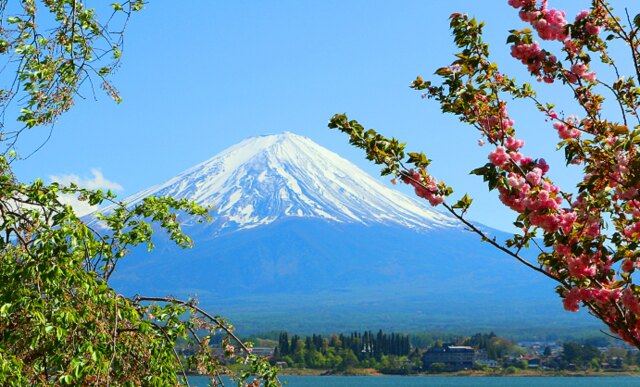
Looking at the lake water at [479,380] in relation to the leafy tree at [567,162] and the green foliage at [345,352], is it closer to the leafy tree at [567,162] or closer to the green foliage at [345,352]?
the green foliage at [345,352]

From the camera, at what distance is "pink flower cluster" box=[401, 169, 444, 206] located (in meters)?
3.86

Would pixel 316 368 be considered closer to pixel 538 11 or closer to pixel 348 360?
pixel 348 360

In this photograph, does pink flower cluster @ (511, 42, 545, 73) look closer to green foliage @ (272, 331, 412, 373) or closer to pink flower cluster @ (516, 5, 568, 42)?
pink flower cluster @ (516, 5, 568, 42)

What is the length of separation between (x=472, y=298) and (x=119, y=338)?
192209 millimetres

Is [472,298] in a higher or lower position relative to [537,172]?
higher

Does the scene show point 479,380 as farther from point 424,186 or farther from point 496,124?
point 424,186

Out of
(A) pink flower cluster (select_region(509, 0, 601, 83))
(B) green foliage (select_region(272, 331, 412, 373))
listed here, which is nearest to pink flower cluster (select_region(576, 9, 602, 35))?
(A) pink flower cluster (select_region(509, 0, 601, 83))

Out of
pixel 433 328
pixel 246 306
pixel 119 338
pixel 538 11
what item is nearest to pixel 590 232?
pixel 538 11

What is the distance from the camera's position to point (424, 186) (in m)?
3.86

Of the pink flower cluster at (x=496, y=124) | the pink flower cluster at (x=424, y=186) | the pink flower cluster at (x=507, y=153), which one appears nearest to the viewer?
the pink flower cluster at (x=507, y=153)

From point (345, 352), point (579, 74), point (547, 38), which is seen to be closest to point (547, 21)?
point (547, 38)

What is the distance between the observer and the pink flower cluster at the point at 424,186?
386cm

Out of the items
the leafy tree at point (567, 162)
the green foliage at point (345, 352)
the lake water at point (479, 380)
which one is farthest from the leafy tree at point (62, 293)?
the lake water at point (479, 380)

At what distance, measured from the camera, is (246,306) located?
7333 inches
